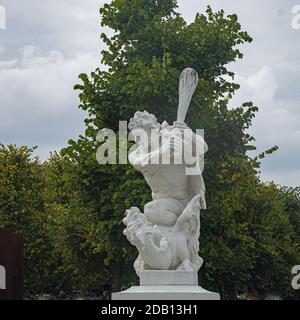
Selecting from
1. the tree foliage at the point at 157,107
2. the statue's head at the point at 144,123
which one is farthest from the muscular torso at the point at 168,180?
the tree foliage at the point at 157,107

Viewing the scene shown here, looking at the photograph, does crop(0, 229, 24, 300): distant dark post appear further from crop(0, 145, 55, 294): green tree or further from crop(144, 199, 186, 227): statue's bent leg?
crop(0, 145, 55, 294): green tree

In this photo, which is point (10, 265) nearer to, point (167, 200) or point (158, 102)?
point (158, 102)

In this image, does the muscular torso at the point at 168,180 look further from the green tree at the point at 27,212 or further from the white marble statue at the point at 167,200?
the green tree at the point at 27,212

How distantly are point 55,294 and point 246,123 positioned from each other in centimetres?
1896

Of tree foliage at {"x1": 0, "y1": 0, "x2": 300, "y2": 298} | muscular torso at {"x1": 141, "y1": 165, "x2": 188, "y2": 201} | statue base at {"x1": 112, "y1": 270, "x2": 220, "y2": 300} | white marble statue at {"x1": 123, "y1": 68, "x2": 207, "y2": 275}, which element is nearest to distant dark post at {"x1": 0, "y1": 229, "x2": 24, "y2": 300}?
tree foliage at {"x1": 0, "y1": 0, "x2": 300, "y2": 298}

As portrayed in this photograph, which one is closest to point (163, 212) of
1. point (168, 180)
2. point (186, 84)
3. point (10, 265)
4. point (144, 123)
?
point (168, 180)

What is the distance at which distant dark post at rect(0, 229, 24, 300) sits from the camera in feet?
68.4

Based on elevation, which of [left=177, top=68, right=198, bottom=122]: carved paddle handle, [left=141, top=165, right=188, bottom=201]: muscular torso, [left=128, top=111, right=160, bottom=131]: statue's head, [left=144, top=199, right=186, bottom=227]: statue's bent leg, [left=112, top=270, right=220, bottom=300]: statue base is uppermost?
[left=177, top=68, right=198, bottom=122]: carved paddle handle

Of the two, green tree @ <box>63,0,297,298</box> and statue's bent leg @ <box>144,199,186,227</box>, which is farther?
green tree @ <box>63,0,297,298</box>

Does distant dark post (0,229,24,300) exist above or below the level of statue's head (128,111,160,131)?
below

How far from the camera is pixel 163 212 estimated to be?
13.1 meters

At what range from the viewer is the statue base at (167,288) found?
12383 millimetres

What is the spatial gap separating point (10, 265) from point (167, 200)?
9.11 metres
